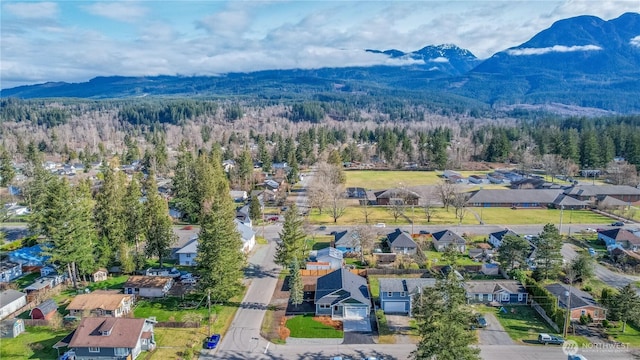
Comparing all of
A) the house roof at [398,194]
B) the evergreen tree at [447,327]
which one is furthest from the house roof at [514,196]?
the evergreen tree at [447,327]

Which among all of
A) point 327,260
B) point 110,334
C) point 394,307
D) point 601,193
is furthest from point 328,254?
point 601,193

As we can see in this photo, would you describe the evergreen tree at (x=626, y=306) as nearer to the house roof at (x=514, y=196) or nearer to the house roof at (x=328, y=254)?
the house roof at (x=328, y=254)

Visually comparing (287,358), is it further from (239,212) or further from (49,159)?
(49,159)

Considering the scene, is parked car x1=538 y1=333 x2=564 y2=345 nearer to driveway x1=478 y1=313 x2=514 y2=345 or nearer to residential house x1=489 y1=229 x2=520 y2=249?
driveway x1=478 y1=313 x2=514 y2=345

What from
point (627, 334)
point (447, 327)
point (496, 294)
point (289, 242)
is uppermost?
point (447, 327)

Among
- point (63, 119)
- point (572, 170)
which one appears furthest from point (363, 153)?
point (63, 119)

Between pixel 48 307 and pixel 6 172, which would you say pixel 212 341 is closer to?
pixel 48 307

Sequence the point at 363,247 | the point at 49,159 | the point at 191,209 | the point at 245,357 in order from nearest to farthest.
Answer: the point at 245,357, the point at 363,247, the point at 191,209, the point at 49,159
